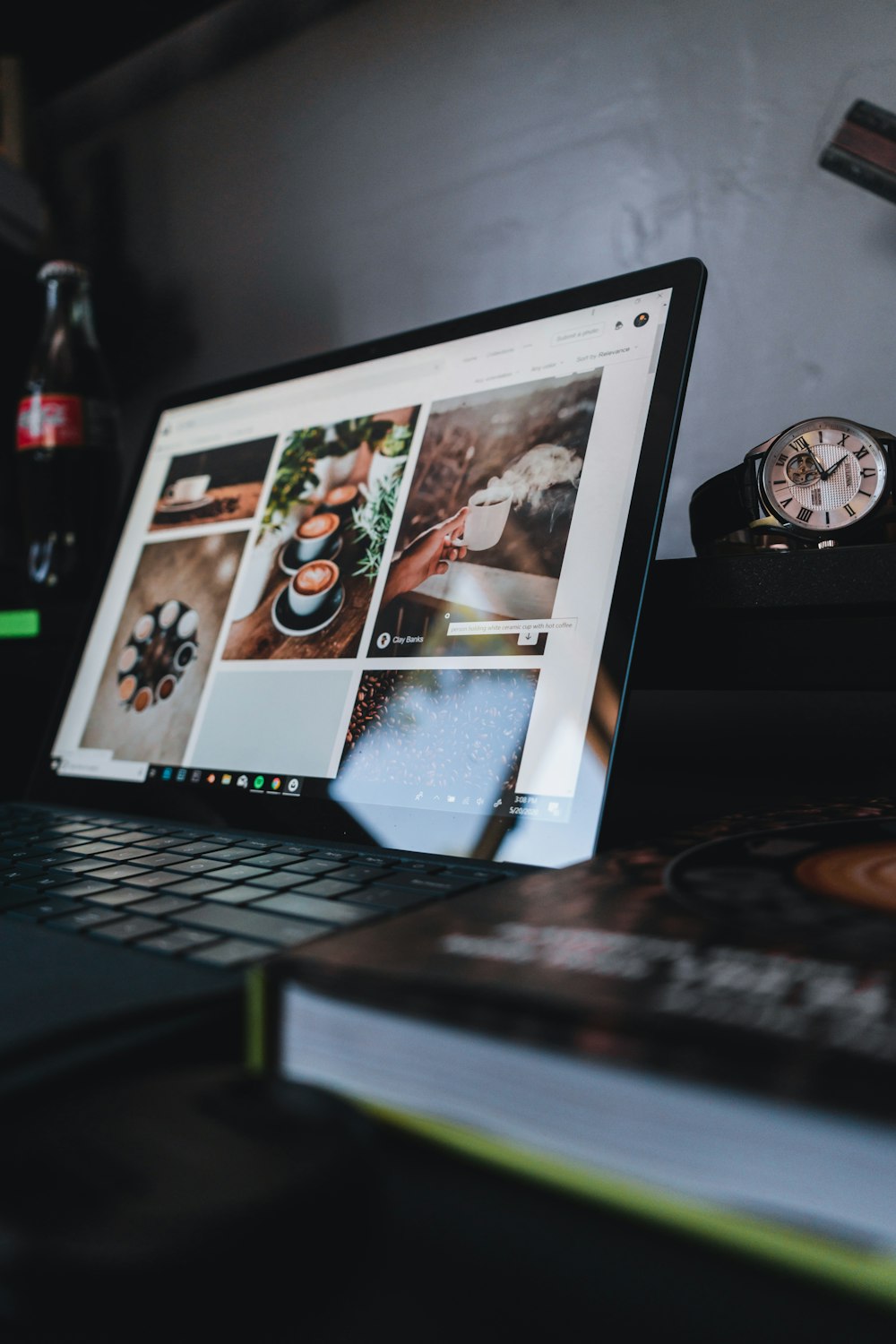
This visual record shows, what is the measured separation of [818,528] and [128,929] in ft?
1.47

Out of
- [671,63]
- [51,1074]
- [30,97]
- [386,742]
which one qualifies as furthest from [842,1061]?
[30,97]

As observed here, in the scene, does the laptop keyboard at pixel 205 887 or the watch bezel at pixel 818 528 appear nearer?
the laptop keyboard at pixel 205 887

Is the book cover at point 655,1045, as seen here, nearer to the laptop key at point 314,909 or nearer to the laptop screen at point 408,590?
the laptop key at point 314,909

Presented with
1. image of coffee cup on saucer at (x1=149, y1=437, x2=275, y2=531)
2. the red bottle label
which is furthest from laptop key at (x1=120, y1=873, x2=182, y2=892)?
the red bottle label

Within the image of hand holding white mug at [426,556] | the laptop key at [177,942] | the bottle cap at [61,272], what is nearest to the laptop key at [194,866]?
the laptop key at [177,942]

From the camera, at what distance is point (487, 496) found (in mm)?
586

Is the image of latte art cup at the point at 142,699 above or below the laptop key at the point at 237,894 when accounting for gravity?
above

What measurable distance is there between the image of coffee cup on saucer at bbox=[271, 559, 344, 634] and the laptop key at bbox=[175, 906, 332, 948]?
0.28 metres

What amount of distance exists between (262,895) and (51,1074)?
17 centimetres

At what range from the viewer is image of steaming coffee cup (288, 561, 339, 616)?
0.64m

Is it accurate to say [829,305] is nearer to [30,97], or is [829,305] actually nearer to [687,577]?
[687,577]

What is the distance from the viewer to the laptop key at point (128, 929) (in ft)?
1.14

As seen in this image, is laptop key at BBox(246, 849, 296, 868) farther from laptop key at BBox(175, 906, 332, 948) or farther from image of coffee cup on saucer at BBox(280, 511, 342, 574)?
image of coffee cup on saucer at BBox(280, 511, 342, 574)

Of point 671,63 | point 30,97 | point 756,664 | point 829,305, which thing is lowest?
point 756,664
